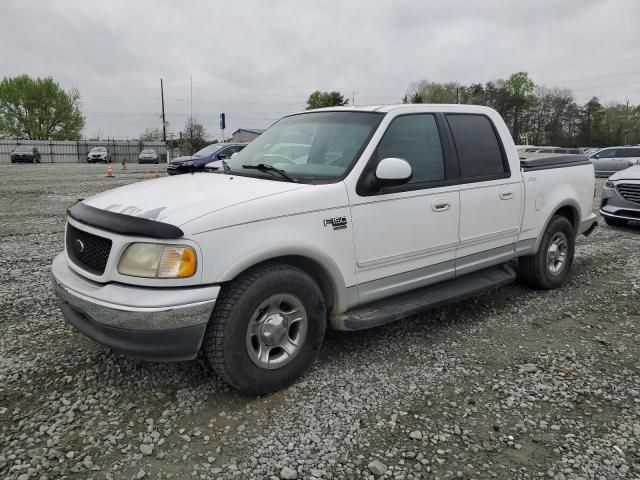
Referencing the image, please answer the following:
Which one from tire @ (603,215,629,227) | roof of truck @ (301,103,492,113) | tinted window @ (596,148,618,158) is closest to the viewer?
roof of truck @ (301,103,492,113)

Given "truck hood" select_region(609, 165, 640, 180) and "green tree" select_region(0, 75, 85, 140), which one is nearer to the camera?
"truck hood" select_region(609, 165, 640, 180)

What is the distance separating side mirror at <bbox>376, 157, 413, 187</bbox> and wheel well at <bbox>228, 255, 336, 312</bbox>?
75cm

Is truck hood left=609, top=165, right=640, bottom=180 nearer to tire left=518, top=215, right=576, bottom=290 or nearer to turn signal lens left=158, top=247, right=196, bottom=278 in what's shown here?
tire left=518, top=215, right=576, bottom=290

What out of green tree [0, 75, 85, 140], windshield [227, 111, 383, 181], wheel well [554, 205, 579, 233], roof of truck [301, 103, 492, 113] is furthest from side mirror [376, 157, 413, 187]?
green tree [0, 75, 85, 140]

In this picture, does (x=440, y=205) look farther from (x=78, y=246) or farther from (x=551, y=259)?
(x=78, y=246)

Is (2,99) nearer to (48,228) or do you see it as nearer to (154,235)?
(48,228)

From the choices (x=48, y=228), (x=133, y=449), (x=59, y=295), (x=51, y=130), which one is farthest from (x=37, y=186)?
(x=51, y=130)

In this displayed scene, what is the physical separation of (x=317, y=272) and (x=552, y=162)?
3245mm

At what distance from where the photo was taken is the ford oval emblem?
10.4 feet

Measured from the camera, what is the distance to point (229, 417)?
2963mm

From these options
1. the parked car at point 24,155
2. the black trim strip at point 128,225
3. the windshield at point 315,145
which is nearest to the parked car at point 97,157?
the parked car at point 24,155

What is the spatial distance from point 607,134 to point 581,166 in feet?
216

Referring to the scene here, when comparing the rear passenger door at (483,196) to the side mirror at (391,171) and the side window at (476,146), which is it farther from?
the side mirror at (391,171)

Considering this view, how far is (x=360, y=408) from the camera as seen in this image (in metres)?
3.07
